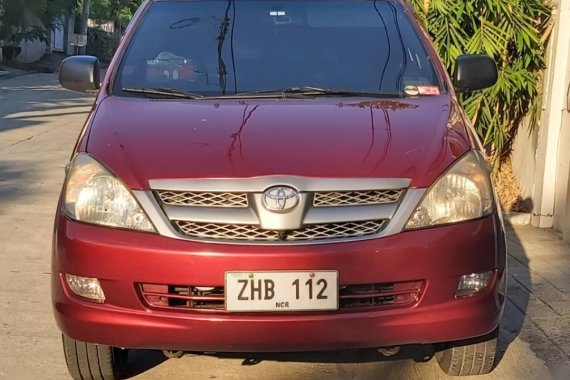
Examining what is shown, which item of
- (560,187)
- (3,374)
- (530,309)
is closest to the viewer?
(3,374)

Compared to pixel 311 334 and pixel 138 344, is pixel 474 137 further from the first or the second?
pixel 138 344

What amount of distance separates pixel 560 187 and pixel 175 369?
386cm

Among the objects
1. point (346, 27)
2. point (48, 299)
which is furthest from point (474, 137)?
point (48, 299)

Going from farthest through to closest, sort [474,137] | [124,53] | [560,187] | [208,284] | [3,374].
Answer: [560,187] < [124,53] < [3,374] < [474,137] < [208,284]

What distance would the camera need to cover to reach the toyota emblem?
3021 millimetres

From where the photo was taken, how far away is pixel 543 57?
682cm

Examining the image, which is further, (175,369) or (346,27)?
(346,27)

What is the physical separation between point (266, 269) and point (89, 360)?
1.03 m

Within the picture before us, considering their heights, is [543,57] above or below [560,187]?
above

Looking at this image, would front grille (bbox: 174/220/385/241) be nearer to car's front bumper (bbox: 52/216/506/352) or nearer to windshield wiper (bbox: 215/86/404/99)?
car's front bumper (bbox: 52/216/506/352)

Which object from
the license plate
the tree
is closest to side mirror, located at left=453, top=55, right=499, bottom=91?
the license plate

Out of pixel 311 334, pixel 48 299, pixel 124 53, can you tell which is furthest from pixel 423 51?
pixel 48 299

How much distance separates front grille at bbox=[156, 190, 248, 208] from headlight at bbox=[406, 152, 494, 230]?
0.63m

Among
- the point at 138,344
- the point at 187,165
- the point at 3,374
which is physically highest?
the point at 187,165
